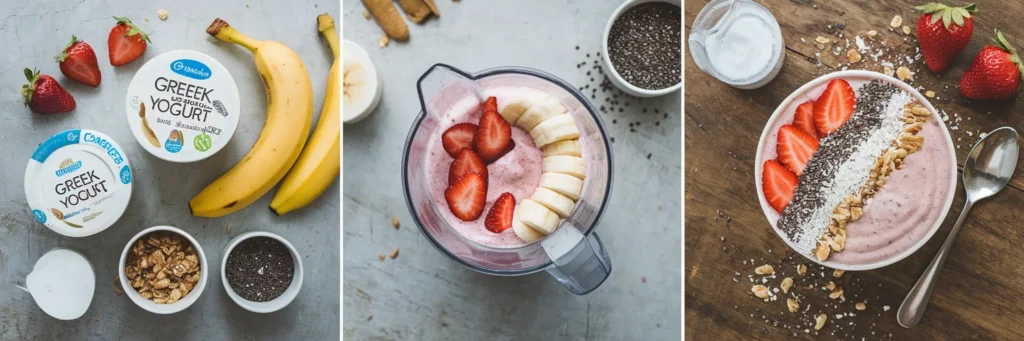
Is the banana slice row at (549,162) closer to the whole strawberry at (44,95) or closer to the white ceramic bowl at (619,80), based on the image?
the white ceramic bowl at (619,80)

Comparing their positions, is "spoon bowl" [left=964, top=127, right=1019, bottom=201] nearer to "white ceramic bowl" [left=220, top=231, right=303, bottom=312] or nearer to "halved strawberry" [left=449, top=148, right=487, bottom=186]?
"halved strawberry" [left=449, top=148, right=487, bottom=186]

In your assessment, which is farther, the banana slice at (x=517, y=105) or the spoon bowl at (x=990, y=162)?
the spoon bowl at (x=990, y=162)

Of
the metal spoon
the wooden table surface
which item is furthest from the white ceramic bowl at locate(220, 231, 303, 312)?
the metal spoon

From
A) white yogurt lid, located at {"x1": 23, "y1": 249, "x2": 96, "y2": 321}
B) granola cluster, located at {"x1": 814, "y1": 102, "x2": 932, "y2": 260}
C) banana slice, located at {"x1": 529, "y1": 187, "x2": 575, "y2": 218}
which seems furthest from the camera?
white yogurt lid, located at {"x1": 23, "y1": 249, "x2": 96, "y2": 321}

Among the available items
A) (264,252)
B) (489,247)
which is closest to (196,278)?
(264,252)

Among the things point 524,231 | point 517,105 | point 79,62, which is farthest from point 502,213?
point 79,62

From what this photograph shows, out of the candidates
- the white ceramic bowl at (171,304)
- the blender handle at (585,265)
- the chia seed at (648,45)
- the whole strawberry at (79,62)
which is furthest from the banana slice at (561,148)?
the whole strawberry at (79,62)
